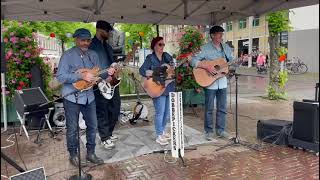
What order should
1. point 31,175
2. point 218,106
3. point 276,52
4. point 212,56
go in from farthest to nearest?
point 276,52 → point 218,106 → point 212,56 → point 31,175

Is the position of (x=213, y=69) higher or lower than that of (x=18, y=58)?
lower

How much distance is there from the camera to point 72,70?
4.18m

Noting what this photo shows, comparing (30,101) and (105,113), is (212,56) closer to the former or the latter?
(105,113)

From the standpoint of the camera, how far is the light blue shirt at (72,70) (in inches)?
160

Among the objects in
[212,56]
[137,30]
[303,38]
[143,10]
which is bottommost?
[212,56]

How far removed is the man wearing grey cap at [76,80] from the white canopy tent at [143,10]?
5.59 ft

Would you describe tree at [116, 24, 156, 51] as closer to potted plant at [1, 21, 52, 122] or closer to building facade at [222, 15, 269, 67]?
potted plant at [1, 21, 52, 122]

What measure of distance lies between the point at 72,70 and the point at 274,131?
3.29 metres

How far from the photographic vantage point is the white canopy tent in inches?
230

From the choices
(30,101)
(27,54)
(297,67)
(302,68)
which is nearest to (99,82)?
(30,101)

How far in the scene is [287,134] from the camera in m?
5.14

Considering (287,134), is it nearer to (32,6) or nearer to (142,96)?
(32,6)

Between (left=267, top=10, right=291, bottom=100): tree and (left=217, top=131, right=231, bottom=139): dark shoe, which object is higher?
(left=267, top=10, right=291, bottom=100): tree

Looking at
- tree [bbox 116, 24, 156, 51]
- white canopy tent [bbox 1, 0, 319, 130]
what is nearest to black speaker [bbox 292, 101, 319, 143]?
white canopy tent [bbox 1, 0, 319, 130]
